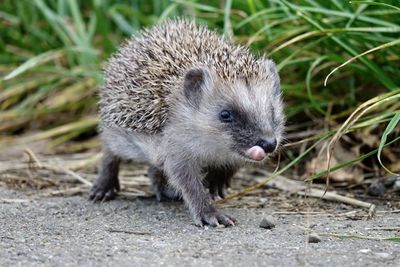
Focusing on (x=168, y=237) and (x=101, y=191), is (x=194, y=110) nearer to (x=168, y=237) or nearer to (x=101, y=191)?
(x=168, y=237)

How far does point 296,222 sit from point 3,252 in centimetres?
182

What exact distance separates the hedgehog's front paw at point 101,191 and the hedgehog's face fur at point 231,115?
3.34ft

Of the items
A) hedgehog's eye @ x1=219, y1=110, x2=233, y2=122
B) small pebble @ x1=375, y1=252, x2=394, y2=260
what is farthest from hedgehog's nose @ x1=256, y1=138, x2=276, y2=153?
small pebble @ x1=375, y1=252, x2=394, y2=260

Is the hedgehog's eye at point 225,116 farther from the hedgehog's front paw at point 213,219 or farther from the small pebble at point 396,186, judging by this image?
the small pebble at point 396,186

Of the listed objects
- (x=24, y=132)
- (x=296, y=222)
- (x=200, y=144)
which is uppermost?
(x=200, y=144)

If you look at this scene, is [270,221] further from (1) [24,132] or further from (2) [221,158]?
(1) [24,132]

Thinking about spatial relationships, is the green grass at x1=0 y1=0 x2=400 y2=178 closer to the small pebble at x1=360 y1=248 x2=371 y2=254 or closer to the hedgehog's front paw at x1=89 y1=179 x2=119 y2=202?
the small pebble at x1=360 y1=248 x2=371 y2=254

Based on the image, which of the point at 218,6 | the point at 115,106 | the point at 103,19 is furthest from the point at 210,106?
the point at 103,19

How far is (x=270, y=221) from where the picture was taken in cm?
449

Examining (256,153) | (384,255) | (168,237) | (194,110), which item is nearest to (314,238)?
(384,255)

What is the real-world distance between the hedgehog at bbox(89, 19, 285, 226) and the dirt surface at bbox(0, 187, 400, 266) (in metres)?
0.26

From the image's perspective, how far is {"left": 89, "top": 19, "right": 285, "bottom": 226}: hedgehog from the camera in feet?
15.4

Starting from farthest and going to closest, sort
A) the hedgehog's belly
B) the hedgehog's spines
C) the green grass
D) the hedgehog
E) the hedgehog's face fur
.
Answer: the green grass, the hedgehog's belly, the hedgehog's spines, the hedgehog, the hedgehog's face fur

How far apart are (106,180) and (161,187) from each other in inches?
17.7
